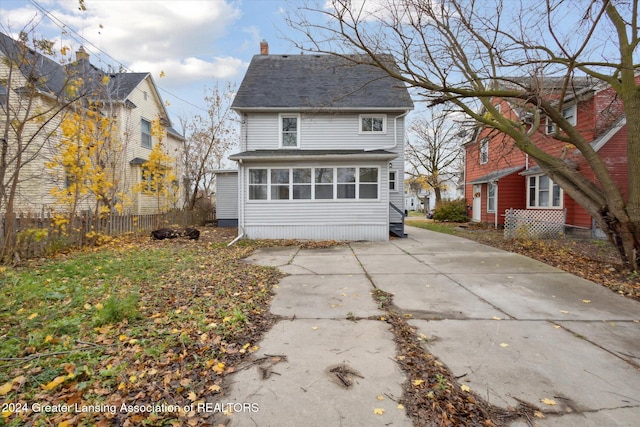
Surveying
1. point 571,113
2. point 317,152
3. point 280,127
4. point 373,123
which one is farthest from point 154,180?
point 571,113

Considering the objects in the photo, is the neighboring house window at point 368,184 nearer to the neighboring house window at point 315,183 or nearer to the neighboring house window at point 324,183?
the neighboring house window at point 315,183

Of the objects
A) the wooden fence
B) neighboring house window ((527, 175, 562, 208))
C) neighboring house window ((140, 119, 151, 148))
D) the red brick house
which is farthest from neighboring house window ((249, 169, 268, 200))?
neighboring house window ((527, 175, 562, 208))

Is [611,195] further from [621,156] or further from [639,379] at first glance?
[621,156]


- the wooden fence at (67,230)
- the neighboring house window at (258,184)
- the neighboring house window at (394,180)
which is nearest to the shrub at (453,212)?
the neighboring house window at (394,180)

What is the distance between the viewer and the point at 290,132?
12797 mm

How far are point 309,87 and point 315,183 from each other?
201 inches

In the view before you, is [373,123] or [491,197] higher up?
[373,123]

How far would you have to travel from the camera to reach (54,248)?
24.7ft

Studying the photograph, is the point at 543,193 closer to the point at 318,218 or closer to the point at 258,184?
the point at 318,218

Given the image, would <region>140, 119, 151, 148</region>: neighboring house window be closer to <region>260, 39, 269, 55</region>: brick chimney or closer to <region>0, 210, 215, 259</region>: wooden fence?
<region>0, 210, 215, 259</region>: wooden fence

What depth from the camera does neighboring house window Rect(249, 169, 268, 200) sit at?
11242 millimetres

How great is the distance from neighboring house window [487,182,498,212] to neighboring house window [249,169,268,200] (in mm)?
13130

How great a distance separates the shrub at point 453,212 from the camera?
20978 mm

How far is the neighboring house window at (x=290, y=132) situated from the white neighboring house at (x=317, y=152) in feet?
0.14
